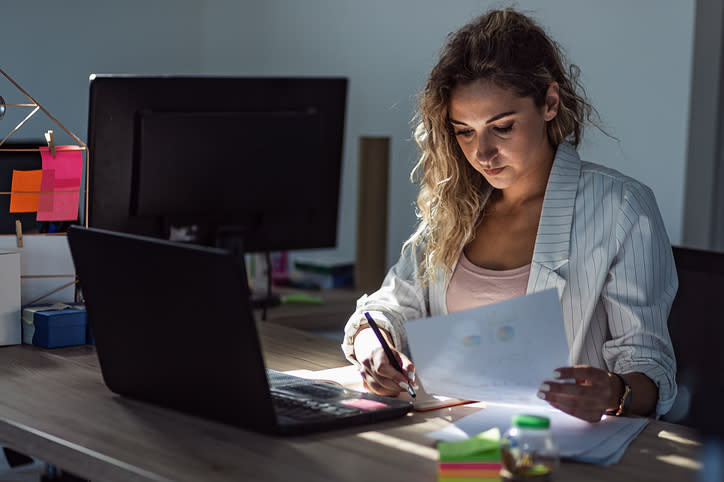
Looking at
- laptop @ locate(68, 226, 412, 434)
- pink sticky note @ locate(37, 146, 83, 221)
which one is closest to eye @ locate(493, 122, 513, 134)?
laptop @ locate(68, 226, 412, 434)

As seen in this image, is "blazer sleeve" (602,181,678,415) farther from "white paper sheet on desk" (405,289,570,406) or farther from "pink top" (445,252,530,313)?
"white paper sheet on desk" (405,289,570,406)

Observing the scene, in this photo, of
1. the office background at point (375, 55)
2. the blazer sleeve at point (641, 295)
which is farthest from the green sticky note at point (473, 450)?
the office background at point (375, 55)

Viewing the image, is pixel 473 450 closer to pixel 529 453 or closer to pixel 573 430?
pixel 529 453

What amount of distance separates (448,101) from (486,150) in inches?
5.5

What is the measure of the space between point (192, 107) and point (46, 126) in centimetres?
211

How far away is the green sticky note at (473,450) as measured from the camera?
113 centimetres

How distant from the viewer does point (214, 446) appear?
1.25 m

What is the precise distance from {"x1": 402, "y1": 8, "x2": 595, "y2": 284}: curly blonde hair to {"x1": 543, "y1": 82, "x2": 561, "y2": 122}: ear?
0.04ft

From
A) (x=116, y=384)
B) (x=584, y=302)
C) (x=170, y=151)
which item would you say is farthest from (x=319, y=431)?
(x=170, y=151)

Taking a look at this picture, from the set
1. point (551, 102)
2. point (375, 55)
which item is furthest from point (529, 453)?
point (375, 55)

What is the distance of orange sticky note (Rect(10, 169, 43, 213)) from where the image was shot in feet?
6.23

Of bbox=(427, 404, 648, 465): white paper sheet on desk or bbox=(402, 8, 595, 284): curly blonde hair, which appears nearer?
bbox=(427, 404, 648, 465): white paper sheet on desk

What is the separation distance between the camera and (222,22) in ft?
14.7

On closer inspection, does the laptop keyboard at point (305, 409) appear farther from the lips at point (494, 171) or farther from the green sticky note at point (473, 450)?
the lips at point (494, 171)
